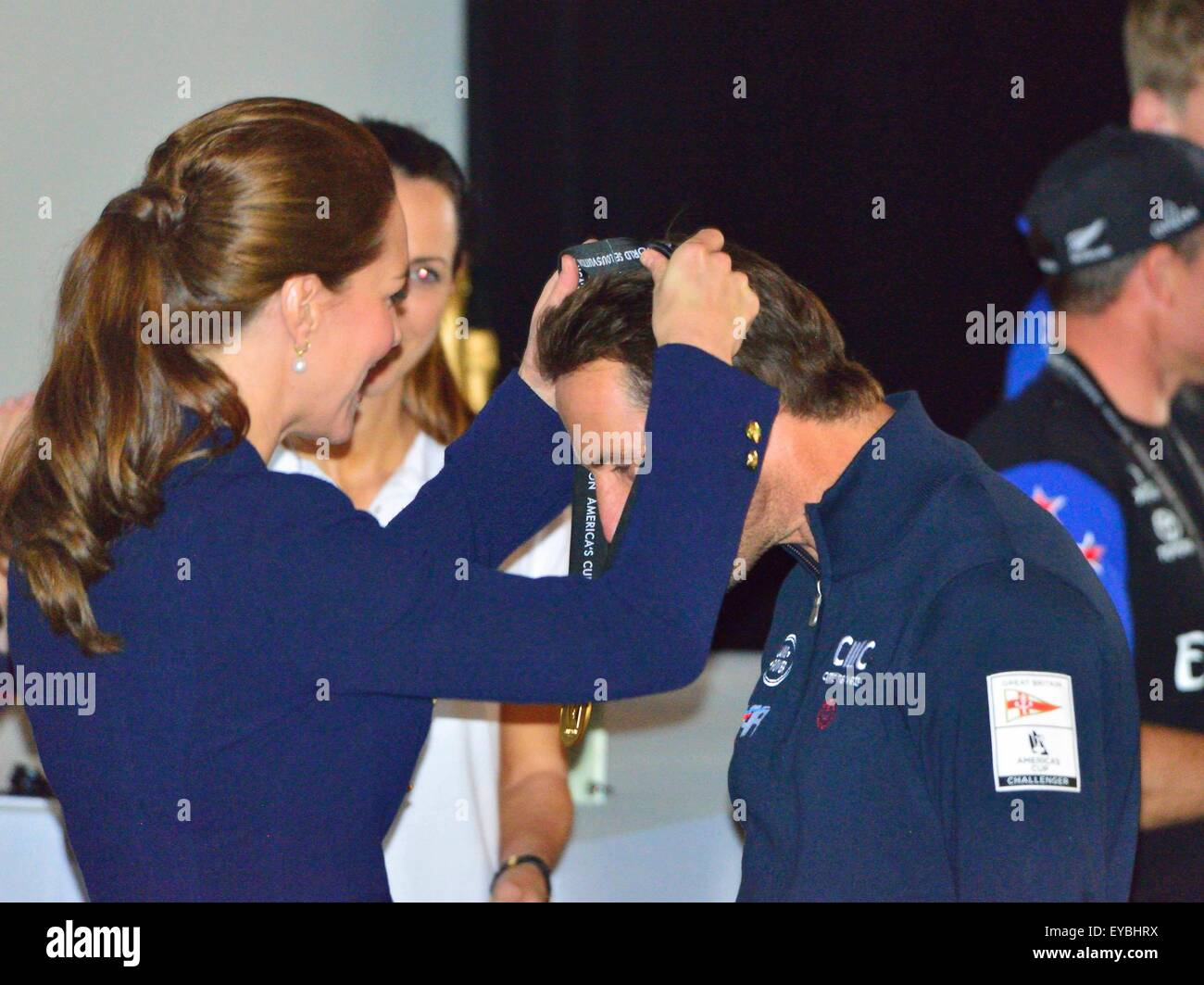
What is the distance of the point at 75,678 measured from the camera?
1.01 meters

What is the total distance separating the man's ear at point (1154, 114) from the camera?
2.31 m

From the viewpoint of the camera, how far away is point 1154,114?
236 centimetres

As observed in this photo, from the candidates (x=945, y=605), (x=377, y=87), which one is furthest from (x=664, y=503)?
(x=377, y=87)

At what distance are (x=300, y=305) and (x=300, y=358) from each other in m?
0.04

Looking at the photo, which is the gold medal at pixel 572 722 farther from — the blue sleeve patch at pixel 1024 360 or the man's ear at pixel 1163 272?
the blue sleeve patch at pixel 1024 360

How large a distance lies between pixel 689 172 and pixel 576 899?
150 centimetres

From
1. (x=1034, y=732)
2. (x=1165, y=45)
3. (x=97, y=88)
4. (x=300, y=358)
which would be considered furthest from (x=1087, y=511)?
(x=97, y=88)

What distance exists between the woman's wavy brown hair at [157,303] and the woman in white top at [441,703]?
0.60 metres

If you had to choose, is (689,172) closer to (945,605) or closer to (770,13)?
(770,13)

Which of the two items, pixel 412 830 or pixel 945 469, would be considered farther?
pixel 412 830

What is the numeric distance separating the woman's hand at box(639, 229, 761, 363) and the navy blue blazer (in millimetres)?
36
